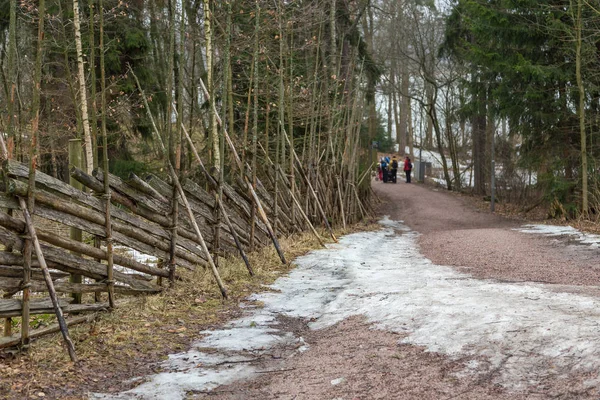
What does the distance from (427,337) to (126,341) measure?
219 cm

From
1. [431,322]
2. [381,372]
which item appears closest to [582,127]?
[431,322]

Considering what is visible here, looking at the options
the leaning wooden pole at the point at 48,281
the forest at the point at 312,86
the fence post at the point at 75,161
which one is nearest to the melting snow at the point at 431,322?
the leaning wooden pole at the point at 48,281

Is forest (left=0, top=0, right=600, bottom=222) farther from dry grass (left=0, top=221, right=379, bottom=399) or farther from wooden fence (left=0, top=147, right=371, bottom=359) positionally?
dry grass (left=0, top=221, right=379, bottom=399)

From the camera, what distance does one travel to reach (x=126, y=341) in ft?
14.5

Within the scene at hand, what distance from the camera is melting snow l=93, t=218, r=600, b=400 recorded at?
11.7ft

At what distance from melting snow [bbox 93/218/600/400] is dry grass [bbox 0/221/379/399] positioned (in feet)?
0.64

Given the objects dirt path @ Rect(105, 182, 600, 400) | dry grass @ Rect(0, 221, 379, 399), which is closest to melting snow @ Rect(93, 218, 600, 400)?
dirt path @ Rect(105, 182, 600, 400)

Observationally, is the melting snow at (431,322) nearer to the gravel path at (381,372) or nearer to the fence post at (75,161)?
the gravel path at (381,372)

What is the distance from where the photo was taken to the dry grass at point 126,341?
3.58 meters

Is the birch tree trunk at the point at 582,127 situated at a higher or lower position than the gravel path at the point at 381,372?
higher

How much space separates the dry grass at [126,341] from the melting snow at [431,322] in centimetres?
19

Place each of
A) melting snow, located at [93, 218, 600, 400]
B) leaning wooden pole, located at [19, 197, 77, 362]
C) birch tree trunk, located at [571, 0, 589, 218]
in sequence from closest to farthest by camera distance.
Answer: melting snow, located at [93, 218, 600, 400] → leaning wooden pole, located at [19, 197, 77, 362] → birch tree trunk, located at [571, 0, 589, 218]

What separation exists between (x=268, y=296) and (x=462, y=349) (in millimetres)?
2747

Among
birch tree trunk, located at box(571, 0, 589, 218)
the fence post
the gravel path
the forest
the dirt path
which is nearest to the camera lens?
the gravel path
